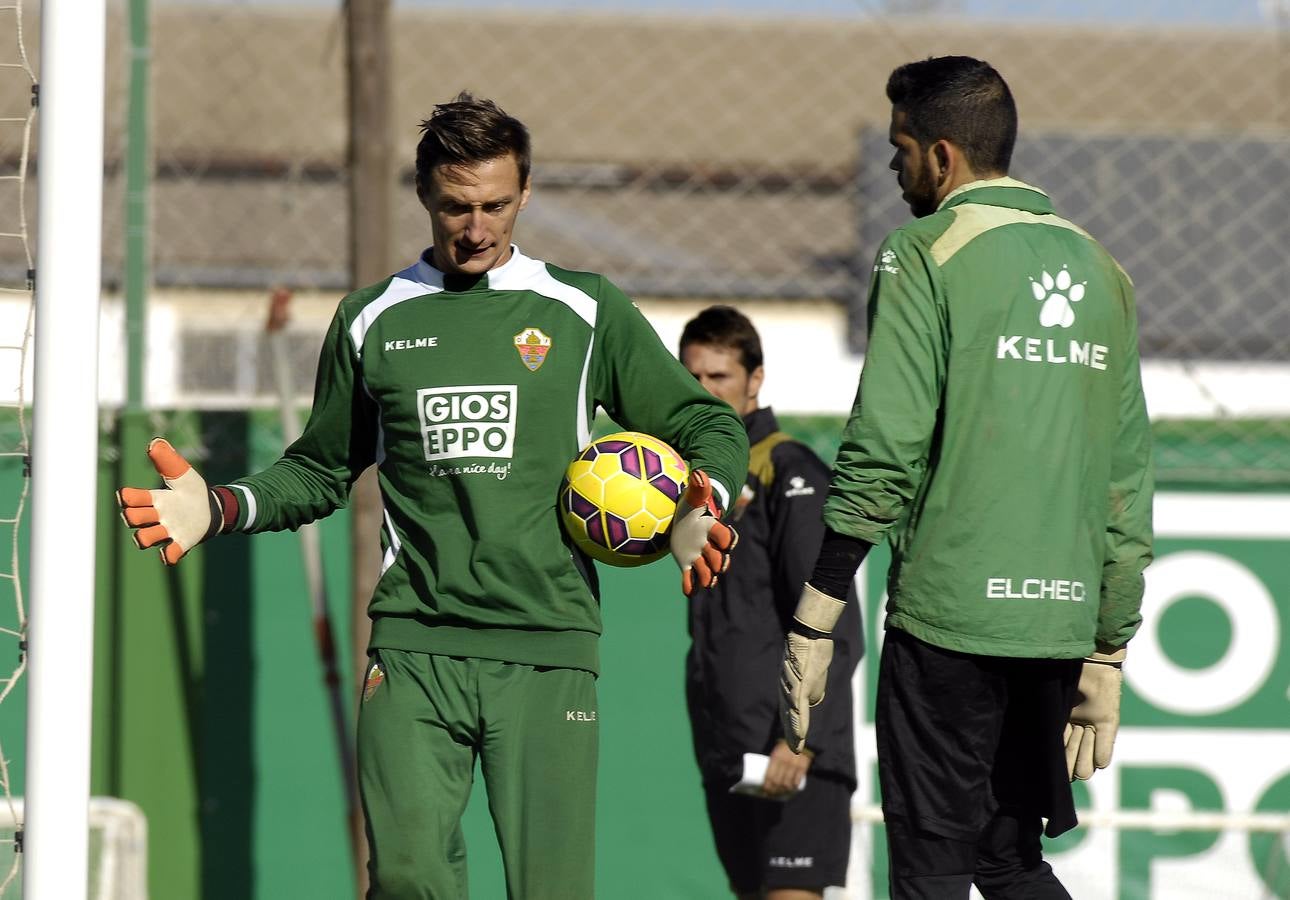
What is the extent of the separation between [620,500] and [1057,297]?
41.3 inches

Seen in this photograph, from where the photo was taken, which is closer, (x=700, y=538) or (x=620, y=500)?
(x=700, y=538)

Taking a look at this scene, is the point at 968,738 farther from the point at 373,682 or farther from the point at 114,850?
the point at 114,850

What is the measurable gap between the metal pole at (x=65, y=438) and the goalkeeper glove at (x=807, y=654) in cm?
154

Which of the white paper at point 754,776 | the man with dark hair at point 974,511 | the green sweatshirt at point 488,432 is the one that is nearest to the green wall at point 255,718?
the white paper at point 754,776

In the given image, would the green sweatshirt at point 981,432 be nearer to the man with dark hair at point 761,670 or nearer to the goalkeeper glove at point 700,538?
the goalkeeper glove at point 700,538

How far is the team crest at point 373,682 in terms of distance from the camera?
155 inches

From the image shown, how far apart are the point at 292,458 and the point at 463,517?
21.7 inches

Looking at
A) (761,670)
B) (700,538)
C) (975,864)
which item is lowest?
(975,864)

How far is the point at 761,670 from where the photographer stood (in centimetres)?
535

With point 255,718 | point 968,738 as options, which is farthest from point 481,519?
point 255,718

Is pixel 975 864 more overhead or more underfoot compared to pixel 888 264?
more underfoot

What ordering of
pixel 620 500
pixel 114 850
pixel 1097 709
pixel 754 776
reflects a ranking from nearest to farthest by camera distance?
pixel 620 500
pixel 1097 709
pixel 754 776
pixel 114 850

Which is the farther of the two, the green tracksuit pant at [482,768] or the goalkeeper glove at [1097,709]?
the goalkeeper glove at [1097,709]

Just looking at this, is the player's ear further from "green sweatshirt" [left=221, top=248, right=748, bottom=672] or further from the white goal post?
the white goal post
